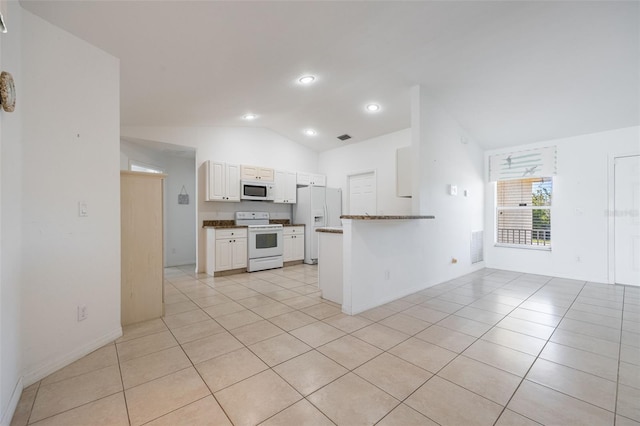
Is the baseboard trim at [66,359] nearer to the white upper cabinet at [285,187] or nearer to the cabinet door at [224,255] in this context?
the cabinet door at [224,255]

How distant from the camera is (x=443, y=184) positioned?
4.44 metres

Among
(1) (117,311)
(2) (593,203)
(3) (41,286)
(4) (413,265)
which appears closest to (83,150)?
(3) (41,286)

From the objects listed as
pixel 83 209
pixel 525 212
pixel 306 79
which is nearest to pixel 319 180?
pixel 306 79

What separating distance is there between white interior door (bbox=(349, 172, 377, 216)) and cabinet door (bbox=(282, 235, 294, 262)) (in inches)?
66.0

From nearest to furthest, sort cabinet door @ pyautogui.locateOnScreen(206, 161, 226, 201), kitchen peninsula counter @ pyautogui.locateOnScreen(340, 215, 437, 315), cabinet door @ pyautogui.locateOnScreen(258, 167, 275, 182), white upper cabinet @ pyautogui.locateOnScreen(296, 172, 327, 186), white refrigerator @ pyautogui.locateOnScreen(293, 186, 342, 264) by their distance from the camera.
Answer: kitchen peninsula counter @ pyautogui.locateOnScreen(340, 215, 437, 315) → cabinet door @ pyautogui.locateOnScreen(206, 161, 226, 201) → cabinet door @ pyautogui.locateOnScreen(258, 167, 275, 182) → white refrigerator @ pyautogui.locateOnScreen(293, 186, 342, 264) → white upper cabinet @ pyautogui.locateOnScreen(296, 172, 327, 186)

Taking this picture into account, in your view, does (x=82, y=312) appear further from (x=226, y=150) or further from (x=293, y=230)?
(x=293, y=230)

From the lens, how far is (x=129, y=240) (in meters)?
2.67

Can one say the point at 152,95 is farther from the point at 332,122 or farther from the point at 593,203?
the point at 593,203

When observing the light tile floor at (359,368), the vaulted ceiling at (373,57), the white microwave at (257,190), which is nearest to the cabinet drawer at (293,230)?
the white microwave at (257,190)

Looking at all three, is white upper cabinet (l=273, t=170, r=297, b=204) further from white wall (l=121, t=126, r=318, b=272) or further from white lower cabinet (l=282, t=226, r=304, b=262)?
white lower cabinet (l=282, t=226, r=304, b=262)

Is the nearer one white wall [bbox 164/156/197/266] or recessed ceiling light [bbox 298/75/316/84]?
recessed ceiling light [bbox 298/75/316/84]

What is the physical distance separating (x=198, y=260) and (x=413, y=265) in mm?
3966

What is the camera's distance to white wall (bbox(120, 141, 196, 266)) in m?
5.82

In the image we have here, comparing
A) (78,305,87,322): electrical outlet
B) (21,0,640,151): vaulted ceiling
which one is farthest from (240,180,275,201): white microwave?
(78,305,87,322): electrical outlet
